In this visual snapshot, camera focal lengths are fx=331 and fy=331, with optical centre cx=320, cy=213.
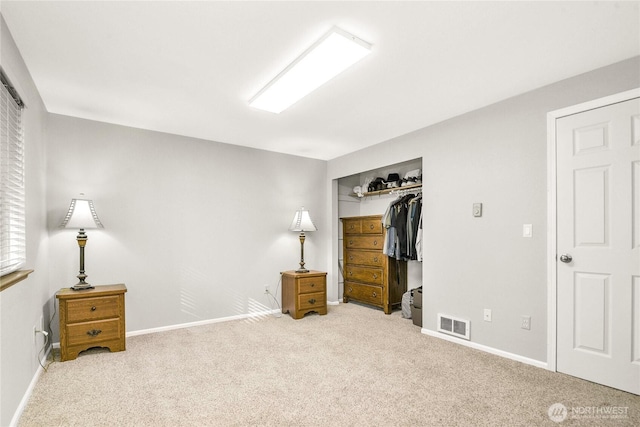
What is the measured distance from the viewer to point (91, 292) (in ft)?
9.78

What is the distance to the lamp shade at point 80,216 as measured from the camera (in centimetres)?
304

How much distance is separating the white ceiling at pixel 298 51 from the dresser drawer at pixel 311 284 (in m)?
2.10

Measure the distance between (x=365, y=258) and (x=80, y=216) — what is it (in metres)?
3.45

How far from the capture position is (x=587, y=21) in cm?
Result: 187

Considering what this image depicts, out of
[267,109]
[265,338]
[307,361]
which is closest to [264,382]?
[307,361]

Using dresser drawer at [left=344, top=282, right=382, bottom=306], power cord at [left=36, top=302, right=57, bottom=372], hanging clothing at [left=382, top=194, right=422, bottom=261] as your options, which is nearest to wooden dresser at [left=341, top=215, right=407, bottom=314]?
dresser drawer at [left=344, top=282, right=382, bottom=306]

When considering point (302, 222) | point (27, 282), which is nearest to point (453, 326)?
point (302, 222)

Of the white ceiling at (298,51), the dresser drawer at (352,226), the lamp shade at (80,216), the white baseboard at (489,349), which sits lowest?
the white baseboard at (489,349)

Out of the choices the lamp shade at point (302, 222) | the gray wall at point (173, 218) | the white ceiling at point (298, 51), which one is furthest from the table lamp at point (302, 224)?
the white ceiling at point (298, 51)

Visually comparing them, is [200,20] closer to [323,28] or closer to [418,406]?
[323,28]

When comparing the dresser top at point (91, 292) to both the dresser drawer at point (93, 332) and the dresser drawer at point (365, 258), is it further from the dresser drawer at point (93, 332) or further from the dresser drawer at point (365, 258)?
the dresser drawer at point (365, 258)

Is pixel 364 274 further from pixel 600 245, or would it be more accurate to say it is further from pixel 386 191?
pixel 600 245

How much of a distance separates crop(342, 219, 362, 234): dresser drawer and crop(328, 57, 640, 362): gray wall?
1415mm

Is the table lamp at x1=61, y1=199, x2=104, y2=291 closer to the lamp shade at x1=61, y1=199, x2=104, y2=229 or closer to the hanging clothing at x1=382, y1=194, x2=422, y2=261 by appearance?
the lamp shade at x1=61, y1=199, x2=104, y2=229
